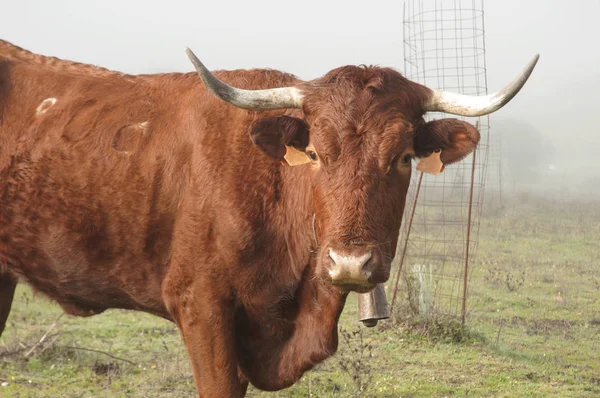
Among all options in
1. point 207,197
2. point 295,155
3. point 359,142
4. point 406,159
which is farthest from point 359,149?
point 207,197

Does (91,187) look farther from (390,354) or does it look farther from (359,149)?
(390,354)

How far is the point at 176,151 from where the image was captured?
5742 mm

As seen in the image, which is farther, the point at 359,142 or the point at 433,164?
the point at 433,164

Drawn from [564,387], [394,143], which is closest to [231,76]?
[394,143]

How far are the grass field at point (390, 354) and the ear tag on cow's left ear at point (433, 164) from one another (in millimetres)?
3385

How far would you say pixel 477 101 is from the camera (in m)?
5.08

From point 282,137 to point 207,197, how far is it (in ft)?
2.62

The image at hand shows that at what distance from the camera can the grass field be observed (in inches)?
342

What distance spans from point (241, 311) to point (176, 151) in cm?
137

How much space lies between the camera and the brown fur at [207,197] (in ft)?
15.6

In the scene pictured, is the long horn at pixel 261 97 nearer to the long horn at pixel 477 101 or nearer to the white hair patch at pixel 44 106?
the long horn at pixel 477 101

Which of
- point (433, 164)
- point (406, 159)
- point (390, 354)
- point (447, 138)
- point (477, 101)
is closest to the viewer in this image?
point (406, 159)

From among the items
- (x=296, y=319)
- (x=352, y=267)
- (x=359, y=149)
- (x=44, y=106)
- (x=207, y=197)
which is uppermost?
(x=44, y=106)

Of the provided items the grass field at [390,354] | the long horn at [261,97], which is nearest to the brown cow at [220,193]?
the long horn at [261,97]
